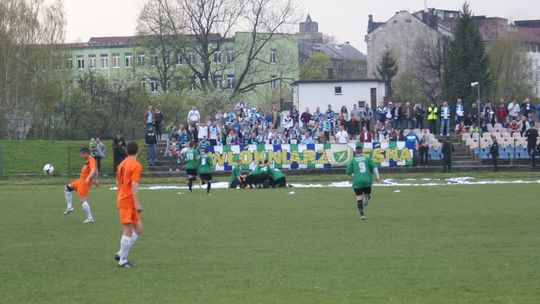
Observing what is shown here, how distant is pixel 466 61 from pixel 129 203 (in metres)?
68.4

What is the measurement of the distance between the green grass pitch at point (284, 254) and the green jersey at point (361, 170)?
2.92ft

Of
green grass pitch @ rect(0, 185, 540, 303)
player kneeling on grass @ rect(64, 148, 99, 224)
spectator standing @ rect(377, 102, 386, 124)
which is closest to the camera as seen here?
green grass pitch @ rect(0, 185, 540, 303)

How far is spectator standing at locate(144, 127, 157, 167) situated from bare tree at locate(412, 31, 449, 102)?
53.6m

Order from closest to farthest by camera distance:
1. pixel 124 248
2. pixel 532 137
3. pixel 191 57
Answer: pixel 124 248 → pixel 532 137 → pixel 191 57

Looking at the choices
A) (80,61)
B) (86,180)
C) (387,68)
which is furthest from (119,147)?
(80,61)

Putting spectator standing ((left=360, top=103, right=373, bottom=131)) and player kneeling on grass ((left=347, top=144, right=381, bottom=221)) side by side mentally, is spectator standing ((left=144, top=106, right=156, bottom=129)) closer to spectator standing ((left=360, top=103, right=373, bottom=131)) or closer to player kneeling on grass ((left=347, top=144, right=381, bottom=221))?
spectator standing ((left=360, top=103, right=373, bottom=131))

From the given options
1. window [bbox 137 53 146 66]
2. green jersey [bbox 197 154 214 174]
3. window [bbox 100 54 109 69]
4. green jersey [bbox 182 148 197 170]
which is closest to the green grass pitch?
green jersey [bbox 197 154 214 174]

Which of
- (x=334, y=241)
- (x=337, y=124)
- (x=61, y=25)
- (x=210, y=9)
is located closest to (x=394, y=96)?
(x=210, y=9)

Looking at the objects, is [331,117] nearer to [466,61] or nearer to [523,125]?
[523,125]

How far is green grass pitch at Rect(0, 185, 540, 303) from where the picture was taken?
12602 mm

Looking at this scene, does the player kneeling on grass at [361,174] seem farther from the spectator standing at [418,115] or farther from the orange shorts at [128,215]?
the spectator standing at [418,115]

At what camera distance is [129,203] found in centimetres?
1525

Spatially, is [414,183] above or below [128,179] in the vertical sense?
below

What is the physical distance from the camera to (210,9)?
82.6 m
